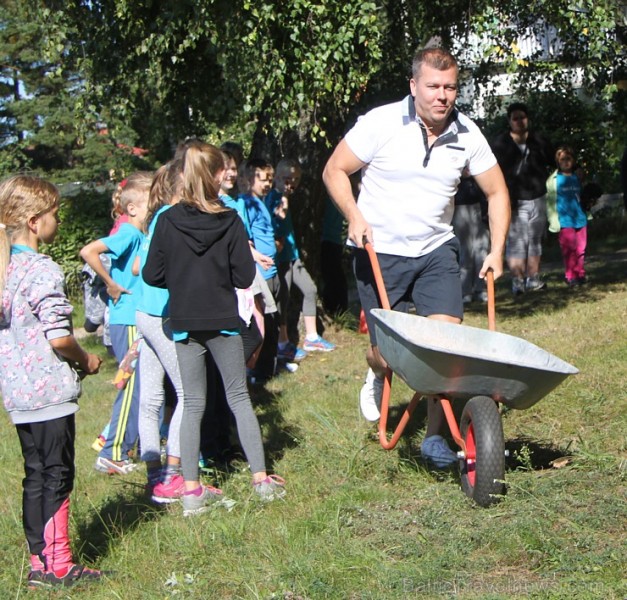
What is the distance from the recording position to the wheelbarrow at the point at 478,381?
4.19m

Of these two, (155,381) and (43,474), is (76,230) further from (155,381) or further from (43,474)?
(43,474)

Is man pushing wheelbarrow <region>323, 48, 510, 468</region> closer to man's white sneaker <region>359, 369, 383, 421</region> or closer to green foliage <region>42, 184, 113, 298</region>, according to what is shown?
man's white sneaker <region>359, 369, 383, 421</region>

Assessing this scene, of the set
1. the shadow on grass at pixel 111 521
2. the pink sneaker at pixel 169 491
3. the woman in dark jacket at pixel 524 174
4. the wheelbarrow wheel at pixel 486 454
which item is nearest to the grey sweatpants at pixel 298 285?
the woman in dark jacket at pixel 524 174

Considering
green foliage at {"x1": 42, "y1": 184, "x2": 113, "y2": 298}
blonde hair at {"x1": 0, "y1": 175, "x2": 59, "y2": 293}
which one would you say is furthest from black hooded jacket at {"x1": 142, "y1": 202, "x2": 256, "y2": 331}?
green foliage at {"x1": 42, "y1": 184, "x2": 113, "y2": 298}

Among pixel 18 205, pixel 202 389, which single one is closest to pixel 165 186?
pixel 202 389

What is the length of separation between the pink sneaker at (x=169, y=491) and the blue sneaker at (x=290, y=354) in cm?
353

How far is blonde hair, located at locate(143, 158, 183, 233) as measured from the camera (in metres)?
5.27

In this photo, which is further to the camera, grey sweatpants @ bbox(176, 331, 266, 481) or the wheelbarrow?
grey sweatpants @ bbox(176, 331, 266, 481)

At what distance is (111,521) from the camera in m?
5.03

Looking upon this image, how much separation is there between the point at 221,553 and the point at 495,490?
4.05 feet

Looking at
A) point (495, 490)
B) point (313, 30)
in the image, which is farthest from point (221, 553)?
point (313, 30)

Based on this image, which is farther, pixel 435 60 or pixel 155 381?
pixel 155 381

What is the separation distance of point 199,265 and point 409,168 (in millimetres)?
1184

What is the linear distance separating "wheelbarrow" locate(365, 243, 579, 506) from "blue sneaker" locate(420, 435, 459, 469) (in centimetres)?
27
